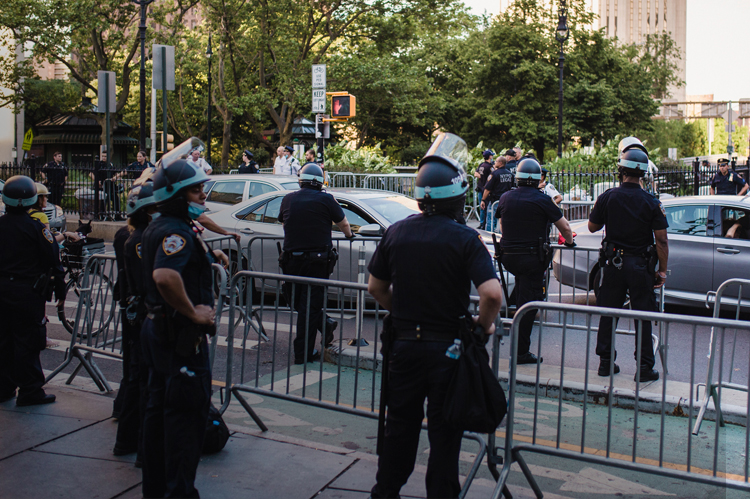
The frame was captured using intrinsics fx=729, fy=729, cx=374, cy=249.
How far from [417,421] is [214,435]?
1.64m

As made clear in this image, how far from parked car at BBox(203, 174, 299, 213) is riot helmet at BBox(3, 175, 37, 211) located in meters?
5.75

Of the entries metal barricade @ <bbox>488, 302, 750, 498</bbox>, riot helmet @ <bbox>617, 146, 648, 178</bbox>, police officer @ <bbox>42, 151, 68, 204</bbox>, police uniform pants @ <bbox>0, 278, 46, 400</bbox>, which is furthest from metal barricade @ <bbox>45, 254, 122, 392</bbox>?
police officer @ <bbox>42, 151, 68, 204</bbox>

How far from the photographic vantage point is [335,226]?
31.0ft

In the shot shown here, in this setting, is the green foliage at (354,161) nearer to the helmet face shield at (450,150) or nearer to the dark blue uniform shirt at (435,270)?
the helmet face shield at (450,150)

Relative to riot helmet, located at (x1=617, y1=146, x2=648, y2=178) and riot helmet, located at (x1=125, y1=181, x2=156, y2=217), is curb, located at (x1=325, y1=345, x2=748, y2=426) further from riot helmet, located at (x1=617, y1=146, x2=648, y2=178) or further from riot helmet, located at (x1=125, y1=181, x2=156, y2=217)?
riot helmet, located at (x1=617, y1=146, x2=648, y2=178)

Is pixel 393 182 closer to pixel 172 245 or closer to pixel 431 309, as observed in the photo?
pixel 172 245

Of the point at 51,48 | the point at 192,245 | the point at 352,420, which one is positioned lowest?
the point at 352,420

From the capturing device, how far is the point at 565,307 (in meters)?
4.03

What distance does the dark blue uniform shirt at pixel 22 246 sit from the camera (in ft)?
17.8

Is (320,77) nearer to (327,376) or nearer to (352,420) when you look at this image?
(327,376)

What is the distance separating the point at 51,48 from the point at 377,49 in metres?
13.0

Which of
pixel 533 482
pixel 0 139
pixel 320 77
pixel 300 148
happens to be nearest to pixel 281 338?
pixel 533 482

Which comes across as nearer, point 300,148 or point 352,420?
point 352,420

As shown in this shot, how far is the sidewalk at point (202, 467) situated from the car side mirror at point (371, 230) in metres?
3.89
